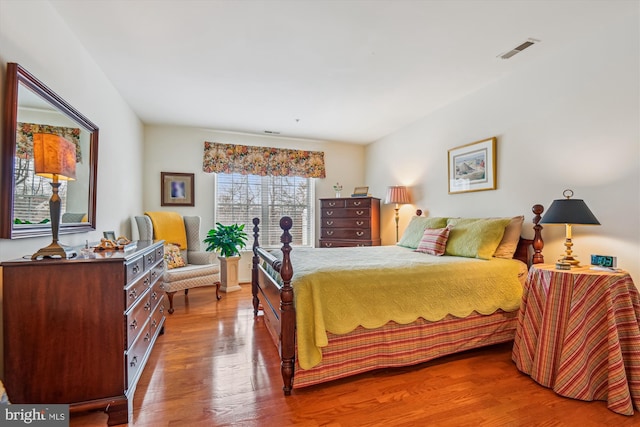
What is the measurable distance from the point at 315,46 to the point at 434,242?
85.1 inches

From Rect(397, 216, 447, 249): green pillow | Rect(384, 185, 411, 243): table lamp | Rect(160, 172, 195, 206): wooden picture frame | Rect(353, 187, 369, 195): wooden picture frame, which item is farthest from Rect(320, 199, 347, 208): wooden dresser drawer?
Rect(160, 172, 195, 206): wooden picture frame

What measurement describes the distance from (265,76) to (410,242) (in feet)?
8.11

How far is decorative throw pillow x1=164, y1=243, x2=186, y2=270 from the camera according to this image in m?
3.67

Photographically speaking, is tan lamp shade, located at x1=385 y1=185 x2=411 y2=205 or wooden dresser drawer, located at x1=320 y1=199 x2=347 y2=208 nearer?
tan lamp shade, located at x1=385 y1=185 x2=411 y2=205

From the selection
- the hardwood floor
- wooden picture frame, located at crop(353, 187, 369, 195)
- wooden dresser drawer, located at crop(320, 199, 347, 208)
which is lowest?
the hardwood floor

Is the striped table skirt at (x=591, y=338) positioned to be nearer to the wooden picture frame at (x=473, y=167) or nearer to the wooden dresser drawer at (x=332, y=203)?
the wooden picture frame at (x=473, y=167)

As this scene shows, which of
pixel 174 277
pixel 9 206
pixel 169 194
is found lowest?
pixel 174 277

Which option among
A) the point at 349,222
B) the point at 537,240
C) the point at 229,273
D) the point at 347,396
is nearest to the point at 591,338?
the point at 537,240

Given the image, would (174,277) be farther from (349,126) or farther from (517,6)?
(517,6)

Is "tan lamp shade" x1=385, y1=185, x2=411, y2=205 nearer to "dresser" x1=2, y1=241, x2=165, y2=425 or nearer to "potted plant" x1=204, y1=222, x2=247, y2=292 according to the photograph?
"potted plant" x1=204, y1=222, x2=247, y2=292

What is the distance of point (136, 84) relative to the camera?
3.15 metres

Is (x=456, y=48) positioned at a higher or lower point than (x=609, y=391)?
higher

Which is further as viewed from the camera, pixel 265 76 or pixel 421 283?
pixel 265 76

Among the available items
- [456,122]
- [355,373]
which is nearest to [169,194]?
[355,373]
